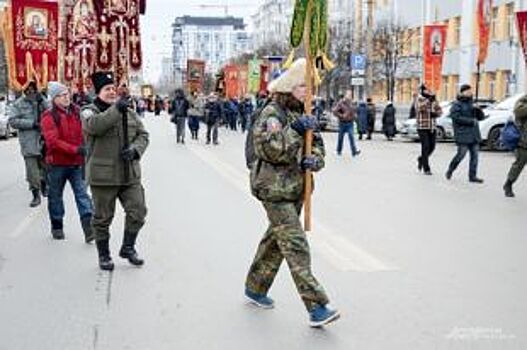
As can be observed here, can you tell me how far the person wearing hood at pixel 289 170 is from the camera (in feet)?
19.4

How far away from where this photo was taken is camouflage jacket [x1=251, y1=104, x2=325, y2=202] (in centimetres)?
588

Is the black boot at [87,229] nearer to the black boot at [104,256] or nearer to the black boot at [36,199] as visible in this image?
the black boot at [104,256]

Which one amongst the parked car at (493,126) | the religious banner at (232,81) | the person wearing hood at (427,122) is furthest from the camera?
the religious banner at (232,81)

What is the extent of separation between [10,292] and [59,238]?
2468mm

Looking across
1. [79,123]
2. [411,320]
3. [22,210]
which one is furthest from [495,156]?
[411,320]

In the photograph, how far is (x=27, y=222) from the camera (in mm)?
10992

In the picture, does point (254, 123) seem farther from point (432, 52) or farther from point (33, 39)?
point (432, 52)

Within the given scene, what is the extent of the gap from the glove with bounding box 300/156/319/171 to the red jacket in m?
3.90

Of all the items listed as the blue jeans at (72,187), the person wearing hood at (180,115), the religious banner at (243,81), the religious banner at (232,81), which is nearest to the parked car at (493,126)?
the person wearing hood at (180,115)

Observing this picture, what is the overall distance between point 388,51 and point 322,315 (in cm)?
4276

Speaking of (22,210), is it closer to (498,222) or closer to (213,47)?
(498,222)

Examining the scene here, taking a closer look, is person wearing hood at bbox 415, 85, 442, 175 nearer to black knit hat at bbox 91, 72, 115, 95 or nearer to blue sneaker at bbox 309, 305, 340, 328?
black knit hat at bbox 91, 72, 115, 95

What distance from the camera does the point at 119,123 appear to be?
778 cm

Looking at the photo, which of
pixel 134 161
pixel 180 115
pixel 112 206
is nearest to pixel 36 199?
pixel 112 206
